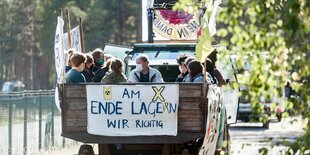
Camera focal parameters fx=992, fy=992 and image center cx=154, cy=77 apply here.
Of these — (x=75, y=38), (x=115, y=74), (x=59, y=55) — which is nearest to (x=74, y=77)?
(x=59, y=55)

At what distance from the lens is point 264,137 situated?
670 cm

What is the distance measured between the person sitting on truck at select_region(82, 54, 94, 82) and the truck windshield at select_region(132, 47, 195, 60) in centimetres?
213

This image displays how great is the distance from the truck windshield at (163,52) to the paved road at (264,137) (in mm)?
1963

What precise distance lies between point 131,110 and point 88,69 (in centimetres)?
190

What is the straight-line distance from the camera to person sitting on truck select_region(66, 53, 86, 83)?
13797 millimetres

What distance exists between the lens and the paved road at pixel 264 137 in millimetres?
6551

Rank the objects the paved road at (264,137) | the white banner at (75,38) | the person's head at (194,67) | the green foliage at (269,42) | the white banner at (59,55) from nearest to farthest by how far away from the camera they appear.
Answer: the green foliage at (269,42), the paved road at (264,137), the white banner at (59,55), the person's head at (194,67), the white banner at (75,38)

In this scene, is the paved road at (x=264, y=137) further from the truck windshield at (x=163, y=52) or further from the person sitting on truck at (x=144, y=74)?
the truck windshield at (x=163, y=52)

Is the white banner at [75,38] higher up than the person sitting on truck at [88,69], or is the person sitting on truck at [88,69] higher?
Answer: the white banner at [75,38]

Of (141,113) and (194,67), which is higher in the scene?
(194,67)

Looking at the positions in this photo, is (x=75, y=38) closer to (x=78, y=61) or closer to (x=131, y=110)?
(x=78, y=61)

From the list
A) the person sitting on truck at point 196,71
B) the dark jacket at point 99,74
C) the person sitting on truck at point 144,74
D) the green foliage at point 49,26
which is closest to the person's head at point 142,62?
the person sitting on truck at point 144,74

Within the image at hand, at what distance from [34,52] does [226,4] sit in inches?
3323

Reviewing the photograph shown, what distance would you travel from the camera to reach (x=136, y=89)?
42.8 ft
